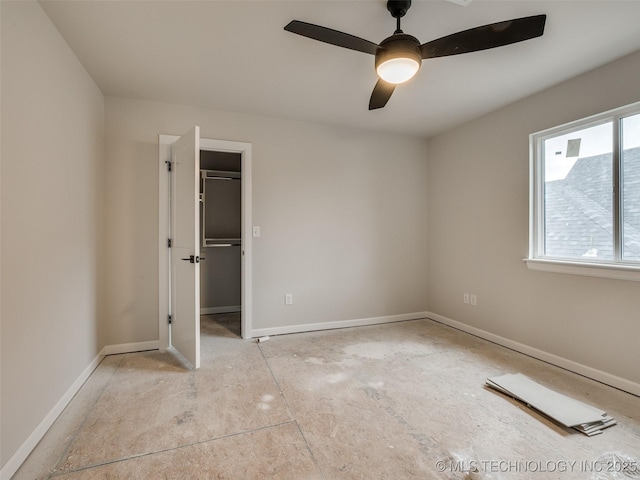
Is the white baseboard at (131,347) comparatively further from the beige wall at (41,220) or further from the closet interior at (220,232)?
the closet interior at (220,232)

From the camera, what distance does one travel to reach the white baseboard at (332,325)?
129 inches

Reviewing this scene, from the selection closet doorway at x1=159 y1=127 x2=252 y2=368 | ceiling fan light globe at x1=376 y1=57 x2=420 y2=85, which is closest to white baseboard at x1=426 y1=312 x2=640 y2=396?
closet doorway at x1=159 y1=127 x2=252 y2=368

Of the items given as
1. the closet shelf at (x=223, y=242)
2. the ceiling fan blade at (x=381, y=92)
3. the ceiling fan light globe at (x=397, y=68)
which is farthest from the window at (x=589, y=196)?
the closet shelf at (x=223, y=242)

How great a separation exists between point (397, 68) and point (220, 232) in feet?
11.8

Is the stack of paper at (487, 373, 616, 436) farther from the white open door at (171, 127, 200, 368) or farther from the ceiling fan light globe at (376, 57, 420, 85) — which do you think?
Answer: the white open door at (171, 127, 200, 368)

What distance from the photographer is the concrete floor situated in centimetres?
143

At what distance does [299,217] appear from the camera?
11.2 feet

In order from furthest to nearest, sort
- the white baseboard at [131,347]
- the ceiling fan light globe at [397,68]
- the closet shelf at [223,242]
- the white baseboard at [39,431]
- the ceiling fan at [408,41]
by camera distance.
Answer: the closet shelf at [223,242] → the white baseboard at [131,347] → the ceiling fan light globe at [397,68] → the ceiling fan at [408,41] → the white baseboard at [39,431]

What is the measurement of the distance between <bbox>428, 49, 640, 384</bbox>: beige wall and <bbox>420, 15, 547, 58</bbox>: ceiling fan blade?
1326mm

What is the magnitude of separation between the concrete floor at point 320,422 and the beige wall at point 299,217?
2.39ft

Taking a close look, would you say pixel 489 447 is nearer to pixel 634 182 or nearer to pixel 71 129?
pixel 634 182

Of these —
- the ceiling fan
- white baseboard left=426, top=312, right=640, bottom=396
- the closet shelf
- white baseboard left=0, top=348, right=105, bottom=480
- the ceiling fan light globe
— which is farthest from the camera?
Result: the closet shelf

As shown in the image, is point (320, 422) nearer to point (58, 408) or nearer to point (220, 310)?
point (58, 408)

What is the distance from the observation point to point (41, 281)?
1.67 metres
